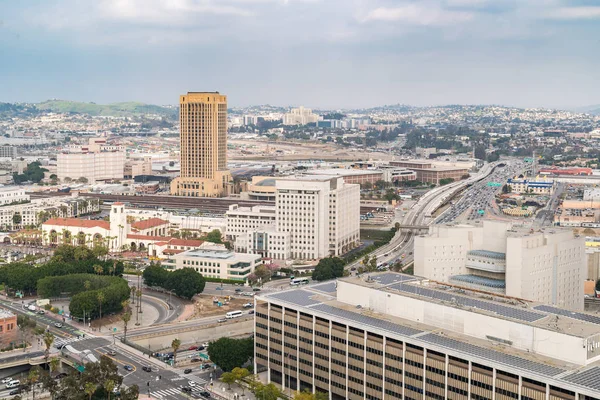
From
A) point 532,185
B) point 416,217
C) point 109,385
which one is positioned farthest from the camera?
point 532,185

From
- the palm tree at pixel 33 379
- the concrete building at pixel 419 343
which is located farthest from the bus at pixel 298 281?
the palm tree at pixel 33 379

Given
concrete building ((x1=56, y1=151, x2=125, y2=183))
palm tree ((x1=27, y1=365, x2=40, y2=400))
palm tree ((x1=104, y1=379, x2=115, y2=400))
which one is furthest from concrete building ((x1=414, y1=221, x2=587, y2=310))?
concrete building ((x1=56, y1=151, x2=125, y2=183))

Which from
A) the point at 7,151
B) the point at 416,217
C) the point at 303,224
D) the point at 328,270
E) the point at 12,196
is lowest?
the point at 328,270

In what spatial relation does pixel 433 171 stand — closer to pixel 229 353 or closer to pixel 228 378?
pixel 229 353

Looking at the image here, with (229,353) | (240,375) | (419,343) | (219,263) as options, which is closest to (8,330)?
(229,353)

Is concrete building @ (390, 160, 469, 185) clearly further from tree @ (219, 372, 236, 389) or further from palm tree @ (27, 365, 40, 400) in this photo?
palm tree @ (27, 365, 40, 400)
